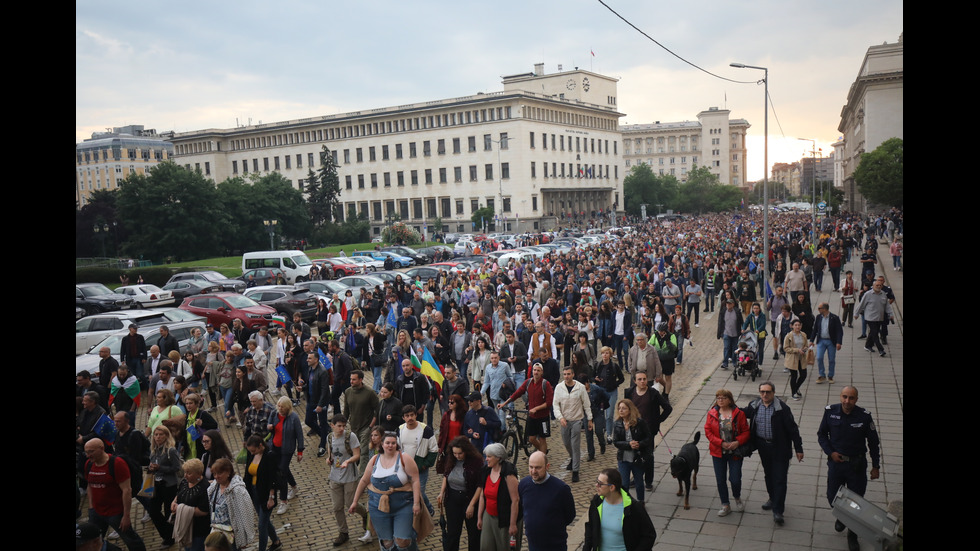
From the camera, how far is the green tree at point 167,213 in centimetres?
5619

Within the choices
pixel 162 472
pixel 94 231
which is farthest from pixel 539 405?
pixel 94 231

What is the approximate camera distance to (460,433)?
8.38 m

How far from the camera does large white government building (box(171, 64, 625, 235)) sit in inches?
3258

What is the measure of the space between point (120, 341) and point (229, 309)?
21.1 ft

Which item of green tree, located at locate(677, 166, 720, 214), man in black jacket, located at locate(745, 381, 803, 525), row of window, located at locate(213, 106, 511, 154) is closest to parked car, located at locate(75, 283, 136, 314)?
man in black jacket, located at locate(745, 381, 803, 525)

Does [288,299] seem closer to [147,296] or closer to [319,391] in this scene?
[147,296]

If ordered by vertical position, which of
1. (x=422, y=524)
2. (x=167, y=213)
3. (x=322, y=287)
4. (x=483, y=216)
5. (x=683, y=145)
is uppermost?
(x=683, y=145)

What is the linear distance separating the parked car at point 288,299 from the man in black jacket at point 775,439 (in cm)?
1869

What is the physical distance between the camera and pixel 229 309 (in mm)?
22875

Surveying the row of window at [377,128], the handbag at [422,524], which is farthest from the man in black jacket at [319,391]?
the row of window at [377,128]

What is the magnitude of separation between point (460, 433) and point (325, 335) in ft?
30.6
